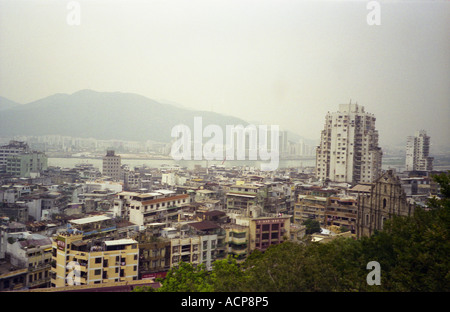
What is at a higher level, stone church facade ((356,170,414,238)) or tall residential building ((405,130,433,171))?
tall residential building ((405,130,433,171))

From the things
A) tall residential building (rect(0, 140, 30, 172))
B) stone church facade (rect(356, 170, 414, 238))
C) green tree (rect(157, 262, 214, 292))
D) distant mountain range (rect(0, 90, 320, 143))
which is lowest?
green tree (rect(157, 262, 214, 292))

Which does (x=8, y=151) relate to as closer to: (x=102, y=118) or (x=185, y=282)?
(x=102, y=118)

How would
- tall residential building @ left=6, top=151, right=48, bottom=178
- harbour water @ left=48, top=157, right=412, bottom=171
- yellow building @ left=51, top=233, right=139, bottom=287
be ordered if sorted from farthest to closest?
tall residential building @ left=6, top=151, right=48, bottom=178 < harbour water @ left=48, top=157, right=412, bottom=171 < yellow building @ left=51, top=233, right=139, bottom=287

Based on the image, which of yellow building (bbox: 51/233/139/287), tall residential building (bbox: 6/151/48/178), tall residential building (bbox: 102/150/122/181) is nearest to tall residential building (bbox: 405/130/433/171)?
yellow building (bbox: 51/233/139/287)

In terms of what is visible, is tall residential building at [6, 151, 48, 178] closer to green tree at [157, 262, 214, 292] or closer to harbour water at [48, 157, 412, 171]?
harbour water at [48, 157, 412, 171]

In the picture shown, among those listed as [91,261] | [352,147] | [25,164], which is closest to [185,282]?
[91,261]
